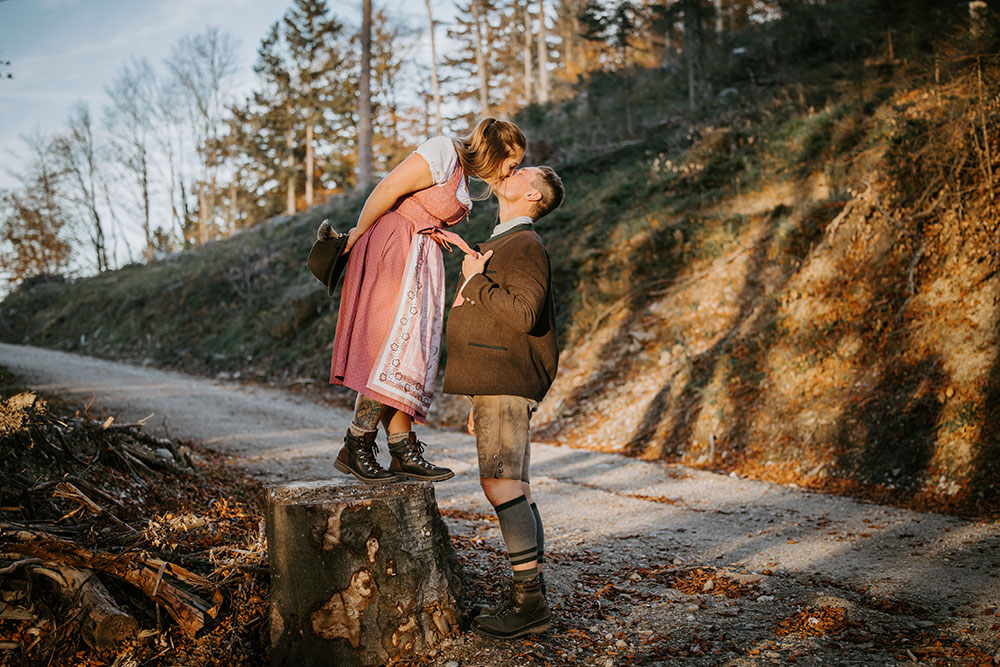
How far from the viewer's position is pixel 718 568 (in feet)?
12.9

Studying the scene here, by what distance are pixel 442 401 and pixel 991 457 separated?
24.9ft

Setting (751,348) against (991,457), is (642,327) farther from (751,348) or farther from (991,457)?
(991,457)

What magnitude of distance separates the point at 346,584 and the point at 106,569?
1.09 m

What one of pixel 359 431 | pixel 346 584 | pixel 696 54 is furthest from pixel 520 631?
pixel 696 54

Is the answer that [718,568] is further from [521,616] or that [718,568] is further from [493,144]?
[493,144]

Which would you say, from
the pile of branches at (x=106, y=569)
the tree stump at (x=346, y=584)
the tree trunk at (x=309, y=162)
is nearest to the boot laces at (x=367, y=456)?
the tree stump at (x=346, y=584)

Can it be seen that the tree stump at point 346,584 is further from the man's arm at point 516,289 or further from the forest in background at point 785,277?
the forest in background at point 785,277

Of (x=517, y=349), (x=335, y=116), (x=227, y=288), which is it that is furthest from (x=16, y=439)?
(x=335, y=116)

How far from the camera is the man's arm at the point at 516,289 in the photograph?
2.78 meters

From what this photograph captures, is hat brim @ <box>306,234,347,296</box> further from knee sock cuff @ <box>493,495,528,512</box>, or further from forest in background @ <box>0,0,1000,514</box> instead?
forest in background @ <box>0,0,1000,514</box>

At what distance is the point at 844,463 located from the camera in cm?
612

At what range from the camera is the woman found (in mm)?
3250

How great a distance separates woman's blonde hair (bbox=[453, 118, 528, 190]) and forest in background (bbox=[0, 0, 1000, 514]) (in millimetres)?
4542

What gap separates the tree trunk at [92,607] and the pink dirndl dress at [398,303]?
1.36 meters
